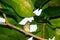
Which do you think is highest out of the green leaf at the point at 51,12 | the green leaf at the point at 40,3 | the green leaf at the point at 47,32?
the green leaf at the point at 40,3

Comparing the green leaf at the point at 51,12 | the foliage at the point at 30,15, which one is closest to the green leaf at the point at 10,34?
the foliage at the point at 30,15

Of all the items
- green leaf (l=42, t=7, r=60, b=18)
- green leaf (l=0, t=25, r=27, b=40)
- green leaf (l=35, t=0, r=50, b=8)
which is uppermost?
green leaf (l=35, t=0, r=50, b=8)

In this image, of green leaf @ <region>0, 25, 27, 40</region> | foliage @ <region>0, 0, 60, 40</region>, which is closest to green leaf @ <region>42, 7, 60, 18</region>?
foliage @ <region>0, 0, 60, 40</region>

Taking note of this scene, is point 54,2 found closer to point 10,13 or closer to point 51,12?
point 51,12

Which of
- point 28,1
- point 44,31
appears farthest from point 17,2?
point 44,31

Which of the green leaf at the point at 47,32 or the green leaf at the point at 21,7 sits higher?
the green leaf at the point at 21,7

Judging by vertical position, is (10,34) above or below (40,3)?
below

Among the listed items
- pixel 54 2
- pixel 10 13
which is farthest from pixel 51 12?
pixel 10 13

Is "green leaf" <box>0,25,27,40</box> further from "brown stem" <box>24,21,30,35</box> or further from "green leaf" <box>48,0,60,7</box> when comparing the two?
"green leaf" <box>48,0,60,7</box>

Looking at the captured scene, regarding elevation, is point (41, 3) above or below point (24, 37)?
above

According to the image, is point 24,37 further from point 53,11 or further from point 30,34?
point 53,11

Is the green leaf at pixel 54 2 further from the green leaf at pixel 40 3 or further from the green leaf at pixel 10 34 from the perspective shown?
the green leaf at pixel 10 34
